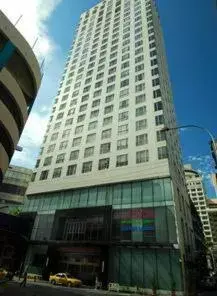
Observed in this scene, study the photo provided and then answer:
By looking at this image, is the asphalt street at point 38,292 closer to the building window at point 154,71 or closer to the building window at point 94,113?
the building window at point 94,113

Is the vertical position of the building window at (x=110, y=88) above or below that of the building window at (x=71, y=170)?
above

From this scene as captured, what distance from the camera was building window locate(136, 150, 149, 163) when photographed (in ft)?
126

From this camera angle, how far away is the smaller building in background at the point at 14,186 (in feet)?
209

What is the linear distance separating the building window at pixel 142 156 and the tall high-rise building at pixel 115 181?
0.56 ft

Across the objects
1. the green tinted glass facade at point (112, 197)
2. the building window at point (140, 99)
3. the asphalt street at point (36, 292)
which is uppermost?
the building window at point (140, 99)

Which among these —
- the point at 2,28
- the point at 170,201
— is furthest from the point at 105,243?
the point at 2,28

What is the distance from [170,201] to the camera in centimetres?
3281

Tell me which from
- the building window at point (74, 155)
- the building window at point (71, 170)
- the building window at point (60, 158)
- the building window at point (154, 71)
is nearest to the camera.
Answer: the building window at point (71, 170)

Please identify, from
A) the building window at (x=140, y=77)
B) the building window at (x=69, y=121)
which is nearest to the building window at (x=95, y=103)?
the building window at (x=69, y=121)

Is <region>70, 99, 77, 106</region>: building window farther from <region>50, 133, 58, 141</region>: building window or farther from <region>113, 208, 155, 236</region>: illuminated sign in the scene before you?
<region>113, 208, 155, 236</region>: illuminated sign

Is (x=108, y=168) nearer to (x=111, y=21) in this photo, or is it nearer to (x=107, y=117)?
(x=107, y=117)

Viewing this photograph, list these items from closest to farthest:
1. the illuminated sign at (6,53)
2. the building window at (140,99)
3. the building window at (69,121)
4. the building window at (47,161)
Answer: the illuminated sign at (6,53)
the building window at (140,99)
the building window at (47,161)
the building window at (69,121)

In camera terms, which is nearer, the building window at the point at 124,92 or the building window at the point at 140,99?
the building window at the point at 140,99

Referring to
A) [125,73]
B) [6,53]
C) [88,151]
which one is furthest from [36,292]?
[125,73]
